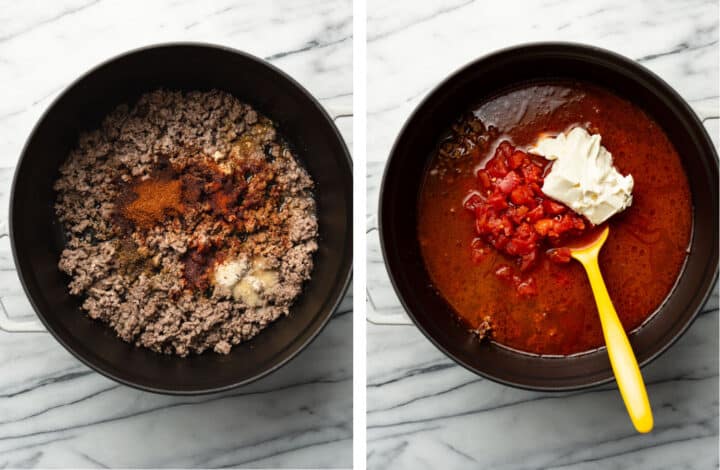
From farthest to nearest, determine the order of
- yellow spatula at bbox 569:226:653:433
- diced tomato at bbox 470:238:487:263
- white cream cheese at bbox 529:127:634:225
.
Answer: diced tomato at bbox 470:238:487:263
white cream cheese at bbox 529:127:634:225
yellow spatula at bbox 569:226:653:433

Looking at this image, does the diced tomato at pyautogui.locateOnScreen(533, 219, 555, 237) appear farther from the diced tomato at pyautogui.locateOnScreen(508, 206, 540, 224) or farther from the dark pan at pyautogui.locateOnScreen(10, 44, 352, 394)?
the dark pan at pyautogui.locateOnScreen(10, 44, 352, 394)

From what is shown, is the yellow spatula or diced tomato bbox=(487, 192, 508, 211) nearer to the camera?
the yellow spatula

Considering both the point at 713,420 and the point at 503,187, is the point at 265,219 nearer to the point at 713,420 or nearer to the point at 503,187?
the point at 503,187

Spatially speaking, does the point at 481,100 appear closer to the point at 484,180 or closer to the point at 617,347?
the point at 484,180

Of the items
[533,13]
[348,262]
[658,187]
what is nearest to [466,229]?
[348,262]

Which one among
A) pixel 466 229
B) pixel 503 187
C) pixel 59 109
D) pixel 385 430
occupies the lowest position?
pixel 385 430

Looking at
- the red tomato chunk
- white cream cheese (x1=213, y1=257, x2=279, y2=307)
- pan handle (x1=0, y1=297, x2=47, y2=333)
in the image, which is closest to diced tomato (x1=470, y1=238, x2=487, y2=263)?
the red tomato chunk
